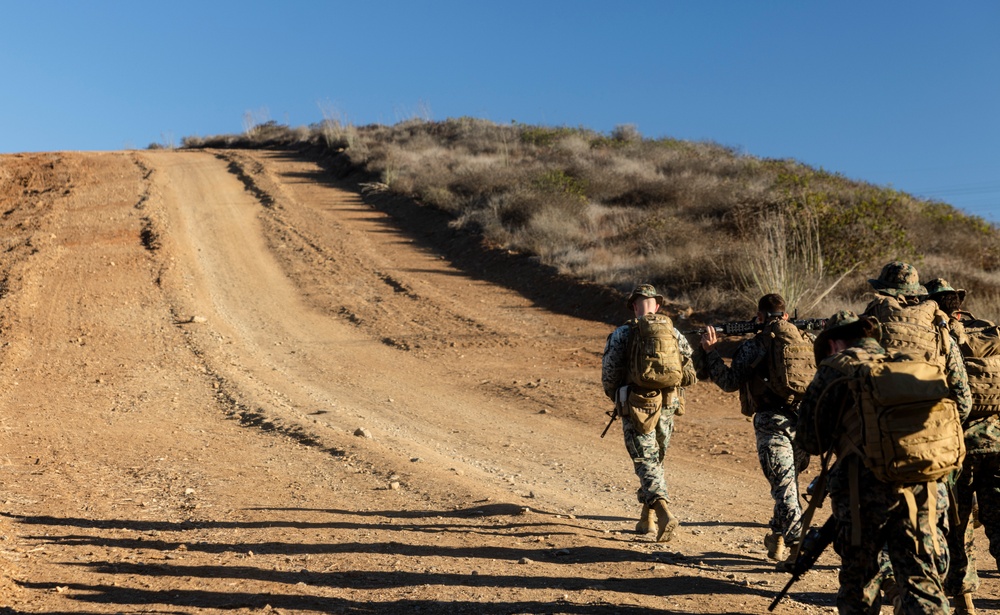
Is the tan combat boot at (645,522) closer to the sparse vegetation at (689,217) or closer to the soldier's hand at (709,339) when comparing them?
the soldier's hand at (709,339)

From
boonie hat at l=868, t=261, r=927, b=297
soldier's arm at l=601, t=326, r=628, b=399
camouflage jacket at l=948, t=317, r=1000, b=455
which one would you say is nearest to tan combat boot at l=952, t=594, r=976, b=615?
camouflage jacket at l=948, t=317, r=1000, b=455

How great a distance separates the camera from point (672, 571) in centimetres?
563

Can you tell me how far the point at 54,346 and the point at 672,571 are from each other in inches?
451

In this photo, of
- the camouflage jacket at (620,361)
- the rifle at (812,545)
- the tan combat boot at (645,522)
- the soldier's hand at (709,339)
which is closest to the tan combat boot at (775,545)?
the tan combat boot at (645,522)

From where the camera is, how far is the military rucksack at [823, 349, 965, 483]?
12.3 feet

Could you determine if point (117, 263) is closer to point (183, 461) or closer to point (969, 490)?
point (183, 461)

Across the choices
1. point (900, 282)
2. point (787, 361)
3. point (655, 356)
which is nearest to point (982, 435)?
point (900, 282)

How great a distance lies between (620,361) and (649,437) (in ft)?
1.96

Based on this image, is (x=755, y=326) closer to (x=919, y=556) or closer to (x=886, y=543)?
(x=886, y=543)

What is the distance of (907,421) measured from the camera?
12.4 ft

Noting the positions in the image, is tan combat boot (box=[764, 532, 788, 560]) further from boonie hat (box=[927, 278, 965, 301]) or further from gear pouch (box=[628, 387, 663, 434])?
boonie hat (box=[927, 278, 965, 301])

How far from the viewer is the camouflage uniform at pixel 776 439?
5.89 m

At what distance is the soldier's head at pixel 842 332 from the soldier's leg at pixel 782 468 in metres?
1.56

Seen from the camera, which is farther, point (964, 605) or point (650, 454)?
point (650, 454)
